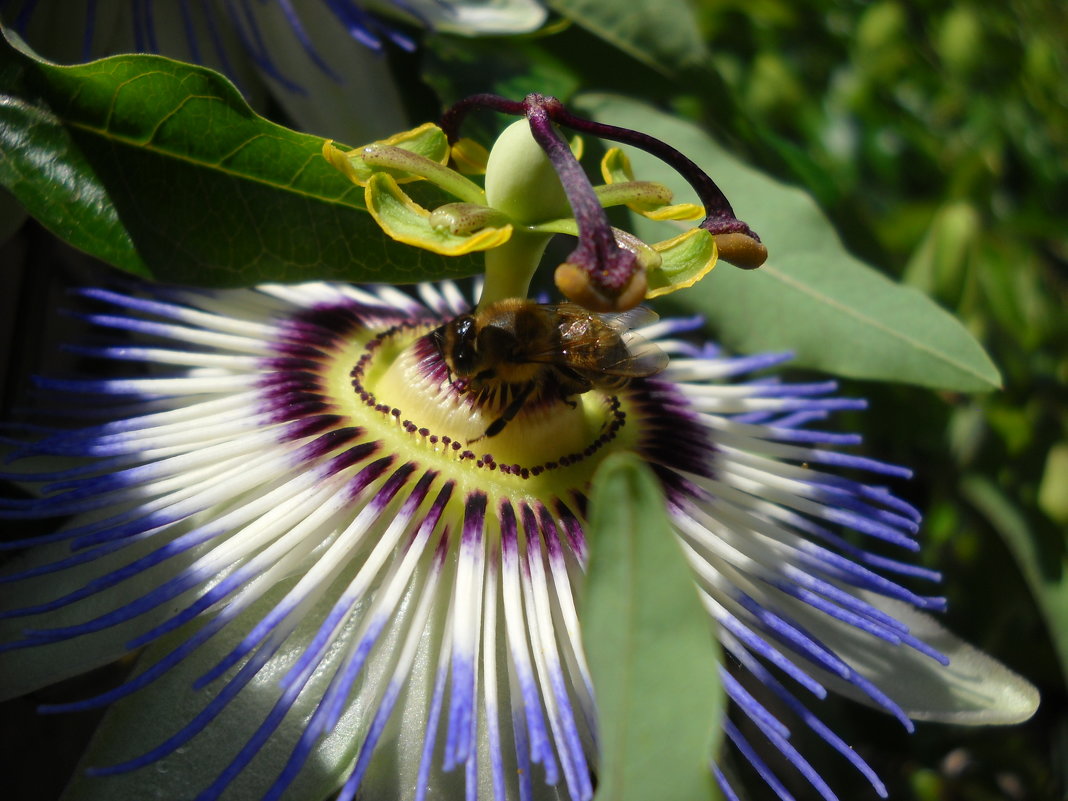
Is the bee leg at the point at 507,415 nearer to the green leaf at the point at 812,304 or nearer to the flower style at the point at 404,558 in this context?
the flower style at the point at 404,558

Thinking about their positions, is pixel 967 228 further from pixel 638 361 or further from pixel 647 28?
pixel 638 361

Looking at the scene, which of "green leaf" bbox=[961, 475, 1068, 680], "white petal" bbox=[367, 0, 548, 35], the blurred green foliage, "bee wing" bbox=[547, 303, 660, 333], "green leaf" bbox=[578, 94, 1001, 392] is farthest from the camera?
the blurred green foliage

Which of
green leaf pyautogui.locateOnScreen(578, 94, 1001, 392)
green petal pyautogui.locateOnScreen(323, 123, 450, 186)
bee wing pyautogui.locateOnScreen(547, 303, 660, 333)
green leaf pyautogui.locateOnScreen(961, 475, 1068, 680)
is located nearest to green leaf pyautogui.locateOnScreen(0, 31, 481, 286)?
green petal pyautogui.locateOnScreen(323, 123, 450, 186)

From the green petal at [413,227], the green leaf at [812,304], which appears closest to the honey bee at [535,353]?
the green petal at [413,227]

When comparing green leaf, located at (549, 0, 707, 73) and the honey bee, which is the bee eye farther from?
green leaf, located at (549, 0, 707, 73)

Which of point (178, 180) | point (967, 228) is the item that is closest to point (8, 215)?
point (178, 180)
